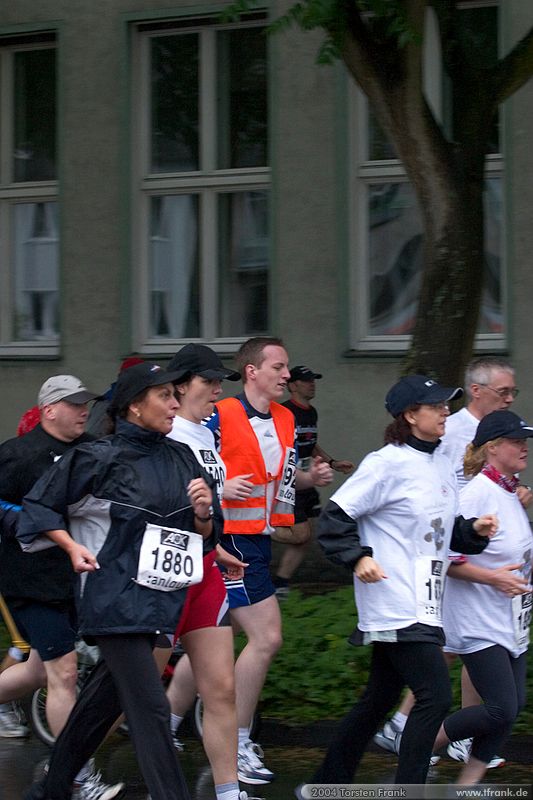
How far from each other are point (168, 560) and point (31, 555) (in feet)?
4.73

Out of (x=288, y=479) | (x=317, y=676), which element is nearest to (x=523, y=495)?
(x=288, y=479)

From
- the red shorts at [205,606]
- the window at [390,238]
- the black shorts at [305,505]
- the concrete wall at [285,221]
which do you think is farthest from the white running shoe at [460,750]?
the window at [390,238]

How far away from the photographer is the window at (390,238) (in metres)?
11.2

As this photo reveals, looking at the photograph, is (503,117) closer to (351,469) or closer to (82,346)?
(351,469)

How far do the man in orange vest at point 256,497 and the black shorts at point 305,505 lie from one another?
371cm

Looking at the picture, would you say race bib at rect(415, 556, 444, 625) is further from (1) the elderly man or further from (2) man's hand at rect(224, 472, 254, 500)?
(1) the elderly man

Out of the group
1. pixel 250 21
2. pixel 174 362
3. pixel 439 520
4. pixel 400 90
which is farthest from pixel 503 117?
pixel 439 520

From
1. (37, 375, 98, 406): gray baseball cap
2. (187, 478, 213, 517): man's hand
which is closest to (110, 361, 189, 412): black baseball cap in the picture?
(187, 478, 213, 517): man's hand

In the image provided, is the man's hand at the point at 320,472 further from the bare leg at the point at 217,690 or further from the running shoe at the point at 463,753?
the running shoe at the point at 463,753

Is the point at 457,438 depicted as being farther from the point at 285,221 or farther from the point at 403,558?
the point at 285,221

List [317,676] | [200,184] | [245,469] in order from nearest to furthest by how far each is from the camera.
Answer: [245,469]
[317,676]
[200,184]

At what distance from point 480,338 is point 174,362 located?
502 cm

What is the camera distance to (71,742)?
5.48 metres

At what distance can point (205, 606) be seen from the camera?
559 centimetres
